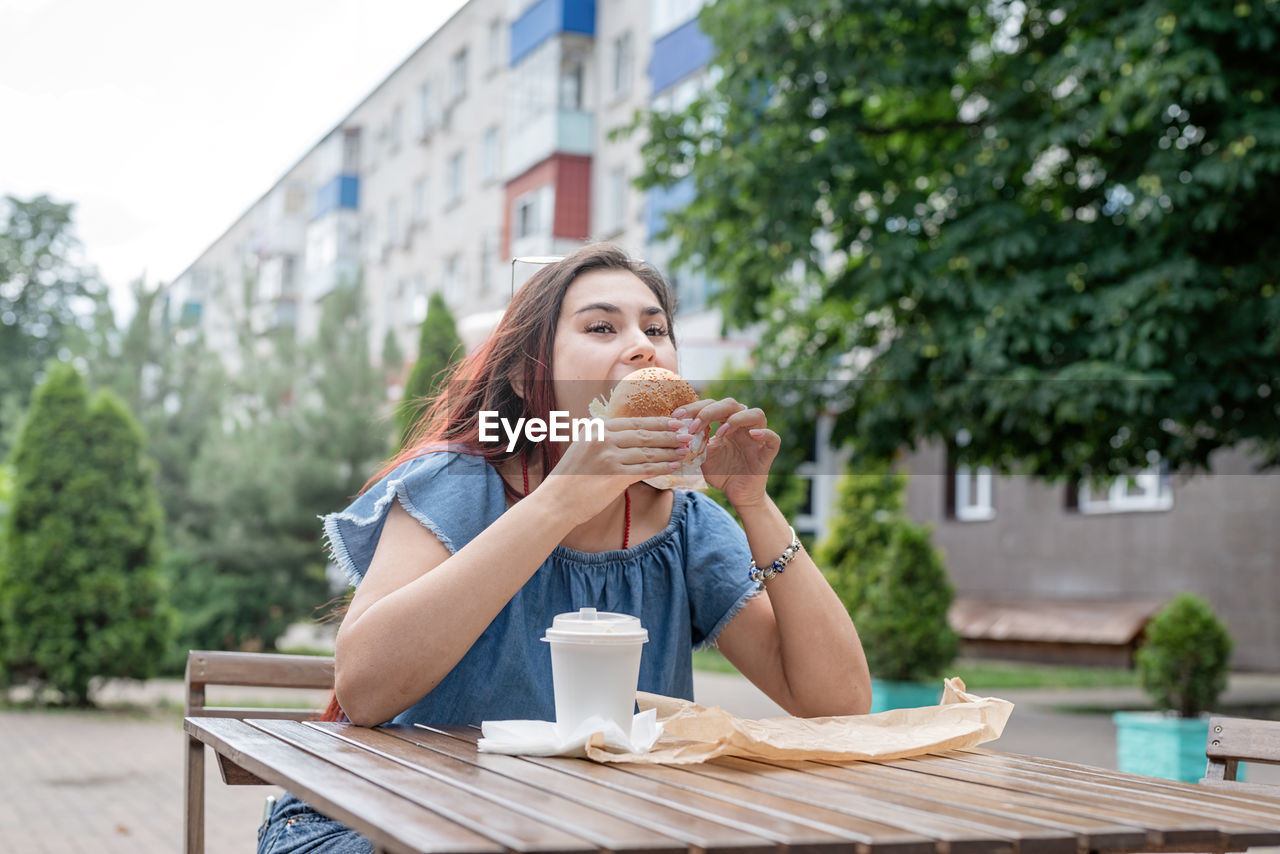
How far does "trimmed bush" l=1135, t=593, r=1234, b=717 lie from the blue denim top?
7.84 m

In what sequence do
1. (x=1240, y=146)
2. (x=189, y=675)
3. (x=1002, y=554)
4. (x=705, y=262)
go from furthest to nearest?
(x=1002, y=554)
(x=705, y=262)
(x=1240, y=146)
(x=189, y=675)

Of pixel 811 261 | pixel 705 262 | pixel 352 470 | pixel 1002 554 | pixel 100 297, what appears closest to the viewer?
pixel 811 261

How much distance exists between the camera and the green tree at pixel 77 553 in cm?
979

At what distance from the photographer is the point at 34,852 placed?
5.16 metres

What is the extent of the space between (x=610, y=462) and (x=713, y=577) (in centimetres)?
53

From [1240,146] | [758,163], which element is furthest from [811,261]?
[1240,146]

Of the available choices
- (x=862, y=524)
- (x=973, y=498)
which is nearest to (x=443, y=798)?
(x=862, y=524)

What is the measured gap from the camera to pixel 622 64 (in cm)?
2028

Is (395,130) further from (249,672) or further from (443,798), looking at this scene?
(443,798)

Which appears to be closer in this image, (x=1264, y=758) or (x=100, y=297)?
(x=1264, y=758)

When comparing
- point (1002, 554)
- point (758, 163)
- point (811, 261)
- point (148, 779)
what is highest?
point (758, 163)

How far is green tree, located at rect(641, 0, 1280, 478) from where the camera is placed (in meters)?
7.33

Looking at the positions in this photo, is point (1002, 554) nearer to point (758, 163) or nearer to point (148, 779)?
point (758, 163)

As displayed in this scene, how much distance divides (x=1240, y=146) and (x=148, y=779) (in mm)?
7185
